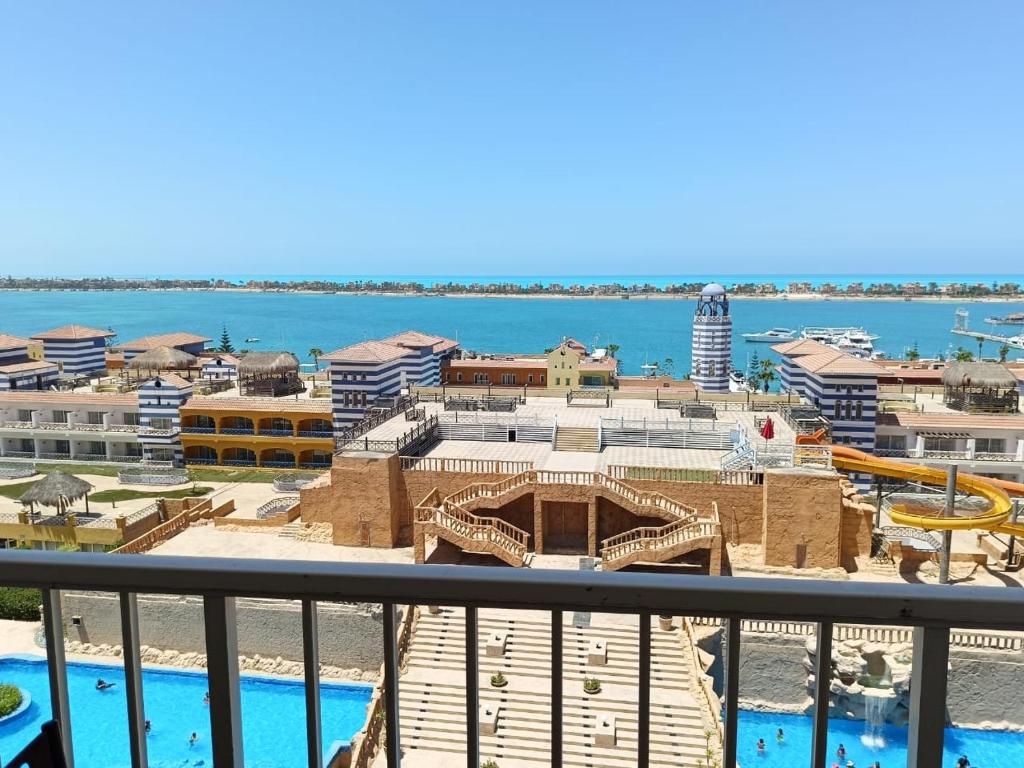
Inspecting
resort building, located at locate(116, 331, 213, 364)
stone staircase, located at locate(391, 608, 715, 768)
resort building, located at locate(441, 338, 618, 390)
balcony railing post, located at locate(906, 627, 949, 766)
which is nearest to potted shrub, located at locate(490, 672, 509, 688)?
stone staircase, located at locate(391, 608, 715, 768)

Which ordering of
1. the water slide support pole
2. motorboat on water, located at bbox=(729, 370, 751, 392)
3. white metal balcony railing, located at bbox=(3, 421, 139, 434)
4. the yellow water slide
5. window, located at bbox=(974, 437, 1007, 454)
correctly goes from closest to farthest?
the water slide support pole < the yellow water slide < window, located at bbox=(974, 437, 1007, 454) < white metal balcony railing, located at bbox=(3, 421, 139, 434) < motorboat on water, located at bbox=(729, 370, 751, 392)

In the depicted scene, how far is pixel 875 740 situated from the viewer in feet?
47.1

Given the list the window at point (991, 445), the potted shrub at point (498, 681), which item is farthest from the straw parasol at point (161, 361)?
the window at point (991, 445)

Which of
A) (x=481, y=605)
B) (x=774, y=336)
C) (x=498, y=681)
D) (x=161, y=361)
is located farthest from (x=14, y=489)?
(x=774, y=336)

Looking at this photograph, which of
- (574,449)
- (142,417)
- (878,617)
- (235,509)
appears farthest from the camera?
(142,417)

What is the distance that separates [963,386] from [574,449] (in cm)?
1973

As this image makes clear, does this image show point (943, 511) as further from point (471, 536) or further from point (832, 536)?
point (471, 536)

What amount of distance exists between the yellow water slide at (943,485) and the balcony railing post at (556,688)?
Result: 1871 cm

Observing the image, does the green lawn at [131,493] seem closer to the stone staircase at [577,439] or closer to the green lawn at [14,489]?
the green lawn at [14,489]

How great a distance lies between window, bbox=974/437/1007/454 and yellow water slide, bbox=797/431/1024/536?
23.3 feet

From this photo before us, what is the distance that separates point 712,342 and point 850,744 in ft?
91.7

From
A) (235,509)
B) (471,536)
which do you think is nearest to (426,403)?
(235,509)

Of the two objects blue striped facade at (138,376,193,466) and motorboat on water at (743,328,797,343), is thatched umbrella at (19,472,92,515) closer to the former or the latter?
blue striped facade at (138,376,193,466)

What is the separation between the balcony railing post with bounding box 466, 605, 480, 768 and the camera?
2.01 meters
